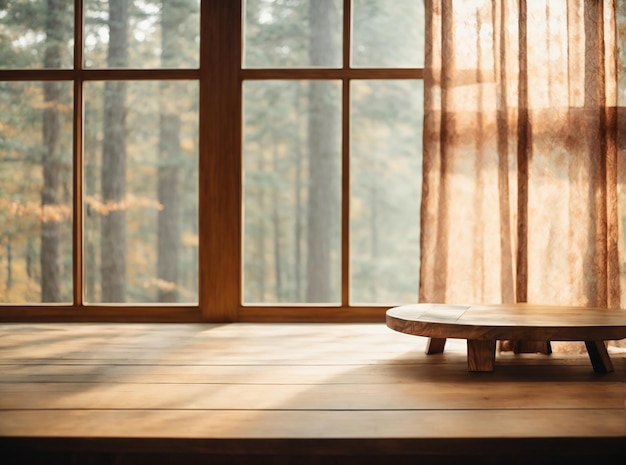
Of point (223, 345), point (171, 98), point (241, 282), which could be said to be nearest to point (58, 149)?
point (171, 98)

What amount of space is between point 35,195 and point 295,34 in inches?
129

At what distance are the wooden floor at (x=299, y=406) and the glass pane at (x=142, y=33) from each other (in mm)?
3932

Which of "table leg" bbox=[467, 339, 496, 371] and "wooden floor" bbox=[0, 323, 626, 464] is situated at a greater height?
"table leg" bbox=[467, 339, 496, 371]

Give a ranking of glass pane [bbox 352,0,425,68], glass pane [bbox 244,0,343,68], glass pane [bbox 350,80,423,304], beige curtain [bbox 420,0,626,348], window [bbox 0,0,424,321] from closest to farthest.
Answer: beige curtain [bbox 420,0,626,348], window [bbox 0,0,424,321], glass pane [bbox 244,0,343,68], glass pane [bbox 352,0,425,68], glass pane [bbox 350,80,423,304]

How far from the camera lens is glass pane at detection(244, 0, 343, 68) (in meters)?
6.15

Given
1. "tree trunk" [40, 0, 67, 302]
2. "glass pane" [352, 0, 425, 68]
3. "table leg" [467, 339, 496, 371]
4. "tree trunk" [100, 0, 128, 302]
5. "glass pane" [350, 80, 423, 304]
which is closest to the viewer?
"table leg" [467, 339, 496, 371]

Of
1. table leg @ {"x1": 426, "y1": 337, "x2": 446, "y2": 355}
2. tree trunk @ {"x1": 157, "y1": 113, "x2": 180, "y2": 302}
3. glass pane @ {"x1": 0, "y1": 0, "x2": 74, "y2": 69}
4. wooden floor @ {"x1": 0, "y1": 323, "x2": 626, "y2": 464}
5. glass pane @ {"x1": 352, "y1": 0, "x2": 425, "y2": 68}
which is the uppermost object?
glass pane @ {"x1": 352, "y1": 0, "x2": 425, "y2": 68}

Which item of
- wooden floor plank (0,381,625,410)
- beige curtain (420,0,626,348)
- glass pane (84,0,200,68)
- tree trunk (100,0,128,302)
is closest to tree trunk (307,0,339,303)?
glass pane (84,0,200,68)

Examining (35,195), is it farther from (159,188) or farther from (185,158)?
(185,158)

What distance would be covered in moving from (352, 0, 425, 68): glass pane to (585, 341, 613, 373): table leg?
5.08 meters

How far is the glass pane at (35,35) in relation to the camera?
209 inches

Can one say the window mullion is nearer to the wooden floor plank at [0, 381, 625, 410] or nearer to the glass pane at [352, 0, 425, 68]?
the wooden floor plank at [0, 381, 625, 410]

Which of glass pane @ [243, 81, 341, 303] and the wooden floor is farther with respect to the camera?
glass pane @ [243, 81, 341, 303]

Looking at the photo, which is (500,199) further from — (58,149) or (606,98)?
(58,149)
